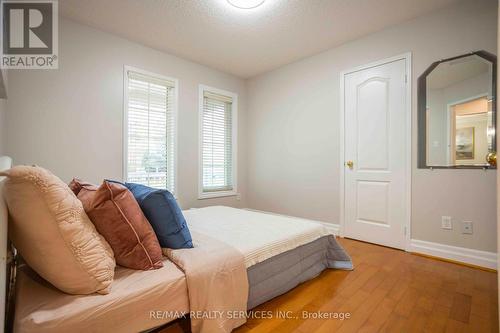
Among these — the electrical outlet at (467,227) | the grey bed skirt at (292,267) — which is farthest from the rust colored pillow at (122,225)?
the electrical outlet at (467,227)

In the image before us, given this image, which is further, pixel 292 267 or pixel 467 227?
pixel 467 227

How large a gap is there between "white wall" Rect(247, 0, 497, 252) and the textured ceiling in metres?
0.21

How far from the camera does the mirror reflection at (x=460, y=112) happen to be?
2295 millimetres

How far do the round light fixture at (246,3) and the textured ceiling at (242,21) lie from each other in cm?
8

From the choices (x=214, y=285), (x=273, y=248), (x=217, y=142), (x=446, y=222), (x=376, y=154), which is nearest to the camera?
(x=214, y=285)

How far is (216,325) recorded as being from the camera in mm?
1279

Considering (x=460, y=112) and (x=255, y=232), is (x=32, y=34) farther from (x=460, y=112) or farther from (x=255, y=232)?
(x=460, y=112)

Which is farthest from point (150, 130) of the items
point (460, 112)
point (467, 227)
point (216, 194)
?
point (467, 227)

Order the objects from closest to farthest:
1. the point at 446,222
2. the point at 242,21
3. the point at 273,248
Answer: the point at 273,248 < the point at 446,222 < the point at 242,21

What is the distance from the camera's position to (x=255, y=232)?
194 cm

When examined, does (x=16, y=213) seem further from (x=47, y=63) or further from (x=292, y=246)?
(x=47, y=63)

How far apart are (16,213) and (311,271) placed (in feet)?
6.33

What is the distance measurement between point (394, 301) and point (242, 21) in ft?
10.0

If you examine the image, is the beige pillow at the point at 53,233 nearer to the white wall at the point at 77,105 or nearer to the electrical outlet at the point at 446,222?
the white wall at the point at 77,105
